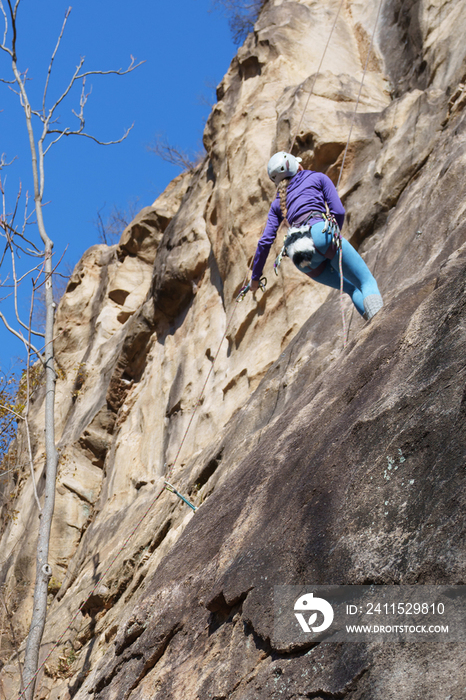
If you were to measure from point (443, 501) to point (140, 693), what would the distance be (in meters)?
2.15

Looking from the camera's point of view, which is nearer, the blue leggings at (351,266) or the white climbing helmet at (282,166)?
the blue leggings at (351,266)

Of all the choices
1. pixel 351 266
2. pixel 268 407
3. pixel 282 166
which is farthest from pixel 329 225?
pixel 268 407

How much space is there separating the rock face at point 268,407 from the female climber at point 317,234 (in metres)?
0.39

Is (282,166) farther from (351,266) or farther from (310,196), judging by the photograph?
(351,266)

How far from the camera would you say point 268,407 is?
701cm

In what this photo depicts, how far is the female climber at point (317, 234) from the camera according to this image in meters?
5.92

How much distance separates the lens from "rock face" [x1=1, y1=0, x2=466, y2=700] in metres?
2.94

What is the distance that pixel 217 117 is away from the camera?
43.8ft

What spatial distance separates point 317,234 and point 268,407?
6.34 feet

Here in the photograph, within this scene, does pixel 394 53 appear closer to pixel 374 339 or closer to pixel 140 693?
pixel 374 339

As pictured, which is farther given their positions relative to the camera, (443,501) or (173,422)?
(173,422)

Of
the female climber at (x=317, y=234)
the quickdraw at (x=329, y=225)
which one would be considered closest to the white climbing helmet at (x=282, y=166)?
the female climber at (x=317, y=234)

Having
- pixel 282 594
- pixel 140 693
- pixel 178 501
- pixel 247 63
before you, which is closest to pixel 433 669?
pixel 282 594

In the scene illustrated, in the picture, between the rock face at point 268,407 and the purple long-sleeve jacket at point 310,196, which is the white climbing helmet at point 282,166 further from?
the rock face at point 268,407
